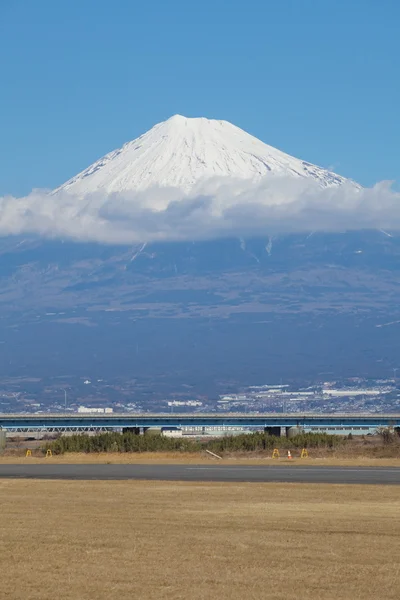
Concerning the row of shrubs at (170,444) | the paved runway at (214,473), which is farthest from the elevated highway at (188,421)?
the paved runway at (214,473)

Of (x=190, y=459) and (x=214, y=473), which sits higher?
(x=190, y=459)

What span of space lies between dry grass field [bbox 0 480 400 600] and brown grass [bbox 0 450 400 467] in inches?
708

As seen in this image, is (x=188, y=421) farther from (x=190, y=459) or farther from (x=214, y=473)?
(x=214, y=473)

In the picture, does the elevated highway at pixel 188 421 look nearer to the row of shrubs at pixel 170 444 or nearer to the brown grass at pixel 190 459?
the row of shrubs at pixel 170 444

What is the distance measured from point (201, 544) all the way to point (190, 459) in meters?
34.8

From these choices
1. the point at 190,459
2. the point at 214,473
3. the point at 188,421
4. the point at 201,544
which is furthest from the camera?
the point at 188,421

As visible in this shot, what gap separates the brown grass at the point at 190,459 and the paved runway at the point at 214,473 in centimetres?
386

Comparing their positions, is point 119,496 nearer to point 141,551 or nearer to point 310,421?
point 141,551

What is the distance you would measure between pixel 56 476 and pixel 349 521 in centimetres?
1924

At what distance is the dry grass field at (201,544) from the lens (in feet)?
65.4

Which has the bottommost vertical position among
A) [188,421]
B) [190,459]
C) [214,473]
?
[214,473]

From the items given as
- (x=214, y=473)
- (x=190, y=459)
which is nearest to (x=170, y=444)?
(x=190, y=459)

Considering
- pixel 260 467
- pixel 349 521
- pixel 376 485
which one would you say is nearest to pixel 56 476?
pixel 260 467

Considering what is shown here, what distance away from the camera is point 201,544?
2438 cm
